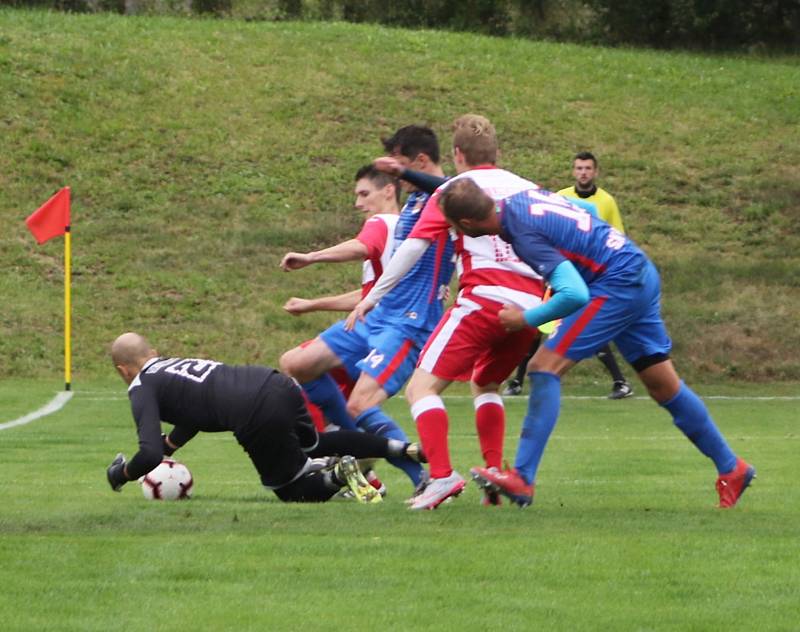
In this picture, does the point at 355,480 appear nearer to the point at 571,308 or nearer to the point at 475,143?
the point at 571,308

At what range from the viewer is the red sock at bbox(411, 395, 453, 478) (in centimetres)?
835

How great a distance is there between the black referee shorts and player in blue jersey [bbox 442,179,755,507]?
104 cm

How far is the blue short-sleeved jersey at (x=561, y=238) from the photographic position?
7836 millimetres

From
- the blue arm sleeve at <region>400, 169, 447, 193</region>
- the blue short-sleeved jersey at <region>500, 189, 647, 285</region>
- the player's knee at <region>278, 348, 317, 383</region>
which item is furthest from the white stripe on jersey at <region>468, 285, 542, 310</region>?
the player's knee at <region>278, 348, 317, 383</region>

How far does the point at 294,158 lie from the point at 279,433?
20894mm

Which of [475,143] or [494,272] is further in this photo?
[494,272]

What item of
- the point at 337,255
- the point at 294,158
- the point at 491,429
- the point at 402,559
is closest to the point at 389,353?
the point at 337,255

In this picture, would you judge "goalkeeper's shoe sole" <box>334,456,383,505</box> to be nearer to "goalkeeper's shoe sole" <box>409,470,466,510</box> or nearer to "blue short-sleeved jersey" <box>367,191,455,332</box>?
"goalkeeper's shoe sole" <box>409,470,466,510</box>

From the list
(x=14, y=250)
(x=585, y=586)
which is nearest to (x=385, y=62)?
(x=14, y=250)

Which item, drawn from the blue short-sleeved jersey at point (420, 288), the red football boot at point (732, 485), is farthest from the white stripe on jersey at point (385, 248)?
the red football boot at point (732, 485)

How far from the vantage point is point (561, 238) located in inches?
314

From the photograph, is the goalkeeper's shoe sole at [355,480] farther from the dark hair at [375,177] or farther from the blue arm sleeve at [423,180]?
the dark hair at [375,177]

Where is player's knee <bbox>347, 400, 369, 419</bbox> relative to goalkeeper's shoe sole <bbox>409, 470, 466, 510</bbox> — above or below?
below

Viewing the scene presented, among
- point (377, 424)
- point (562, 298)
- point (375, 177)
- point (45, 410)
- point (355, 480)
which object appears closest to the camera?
point (562, 298)
